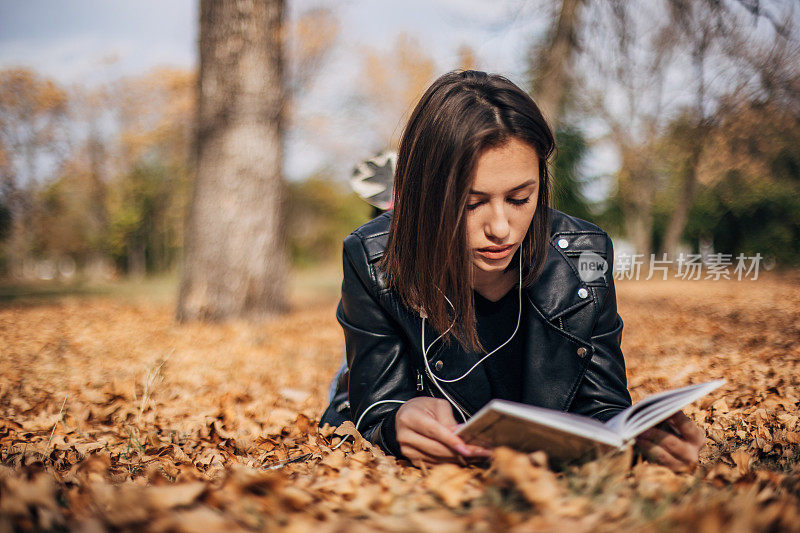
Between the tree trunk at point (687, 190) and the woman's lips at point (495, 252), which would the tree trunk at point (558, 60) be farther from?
the woman's lips at point (495, 252)

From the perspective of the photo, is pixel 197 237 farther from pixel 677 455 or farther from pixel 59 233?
pixel 59 233

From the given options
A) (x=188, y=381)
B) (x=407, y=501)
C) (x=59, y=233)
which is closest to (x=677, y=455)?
(x=407, y=501)

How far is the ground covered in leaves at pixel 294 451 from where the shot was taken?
1285 millimetres

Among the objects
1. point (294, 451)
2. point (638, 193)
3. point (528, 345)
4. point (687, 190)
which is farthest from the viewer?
point (638, 193)

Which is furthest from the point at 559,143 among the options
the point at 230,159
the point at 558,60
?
the point at 230,159

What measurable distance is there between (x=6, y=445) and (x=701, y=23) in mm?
6888

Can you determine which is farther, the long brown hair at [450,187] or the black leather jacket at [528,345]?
the black leather jacket at [528,345]

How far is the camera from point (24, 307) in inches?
337

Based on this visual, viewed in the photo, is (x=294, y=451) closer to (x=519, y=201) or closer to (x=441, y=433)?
(x=441, y=433)

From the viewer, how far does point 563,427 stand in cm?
135

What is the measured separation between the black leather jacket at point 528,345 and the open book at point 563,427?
20.8 inches

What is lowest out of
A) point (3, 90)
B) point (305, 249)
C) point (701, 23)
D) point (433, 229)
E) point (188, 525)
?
point (305, 249)

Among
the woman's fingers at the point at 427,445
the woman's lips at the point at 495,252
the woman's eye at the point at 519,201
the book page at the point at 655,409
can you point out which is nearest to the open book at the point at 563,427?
the book page at the point at 655,409

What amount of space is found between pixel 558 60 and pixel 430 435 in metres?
9.16
